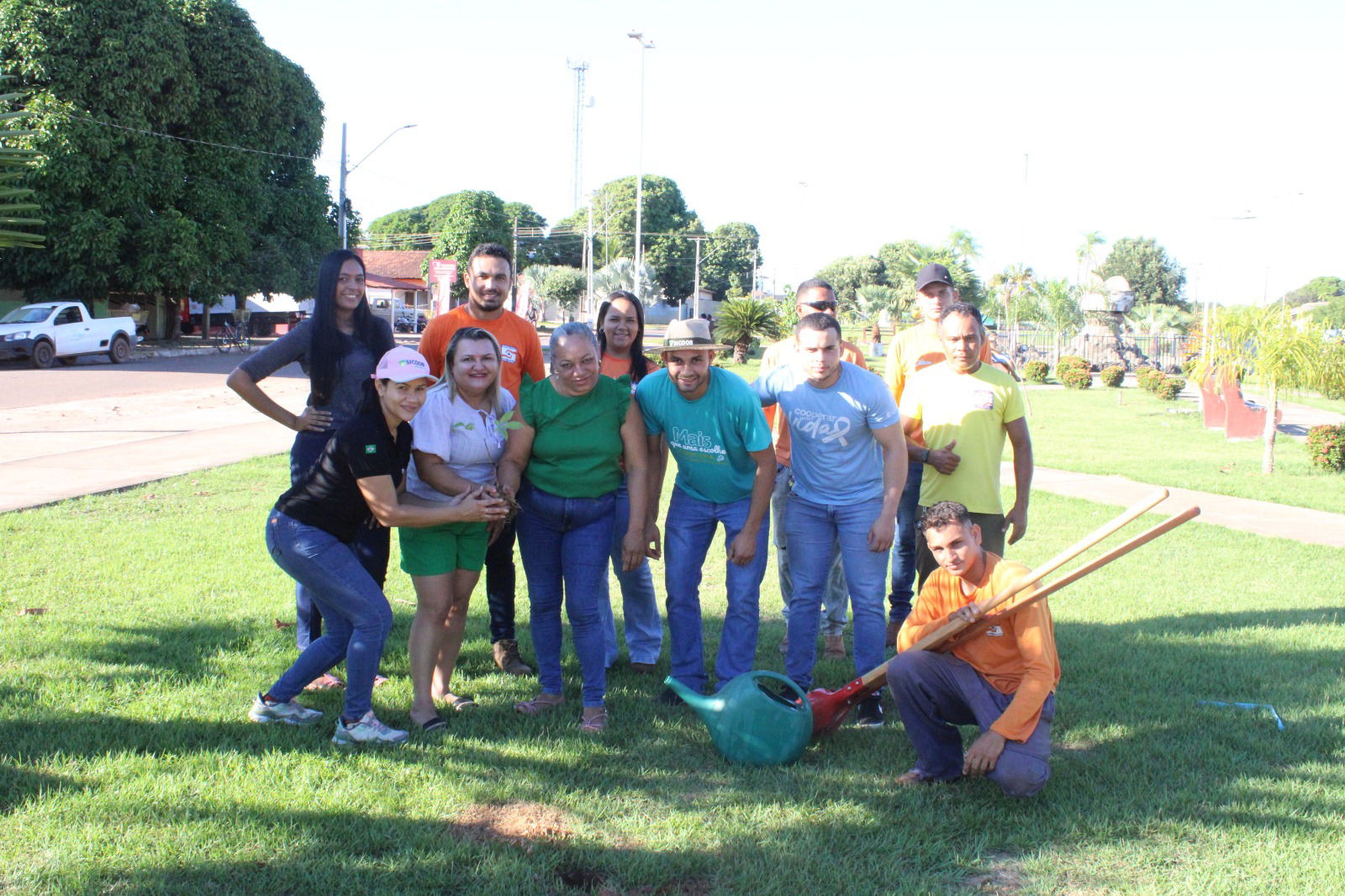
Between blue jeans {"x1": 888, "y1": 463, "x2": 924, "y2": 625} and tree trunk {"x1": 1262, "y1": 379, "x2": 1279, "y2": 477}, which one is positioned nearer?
blue jeans {"x1": 888, "y1": 463, "x2": 924, "y2": 625}

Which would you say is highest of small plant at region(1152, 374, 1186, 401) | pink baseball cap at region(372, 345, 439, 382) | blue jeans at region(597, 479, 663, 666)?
pink baseball cap at region(372, 345, 439, 382)

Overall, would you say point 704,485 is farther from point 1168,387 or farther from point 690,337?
point 1168,387

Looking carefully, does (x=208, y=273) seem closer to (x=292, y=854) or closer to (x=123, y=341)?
(x=123, y=341)

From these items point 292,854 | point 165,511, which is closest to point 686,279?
point 165,511

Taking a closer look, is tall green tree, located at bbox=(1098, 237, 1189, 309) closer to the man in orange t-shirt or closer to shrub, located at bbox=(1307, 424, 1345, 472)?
shrub, located at bbox=(1307, 424, 1345, 472)

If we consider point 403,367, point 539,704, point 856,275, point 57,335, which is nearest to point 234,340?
point 57,335

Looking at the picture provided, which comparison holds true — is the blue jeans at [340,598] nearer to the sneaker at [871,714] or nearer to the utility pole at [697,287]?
the sneaker at [871,714]

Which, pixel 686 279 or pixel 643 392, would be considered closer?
pixel 643 392

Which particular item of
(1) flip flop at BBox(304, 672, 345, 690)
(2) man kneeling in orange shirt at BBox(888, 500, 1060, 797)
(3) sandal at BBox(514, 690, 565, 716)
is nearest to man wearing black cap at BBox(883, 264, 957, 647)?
(2) man kneeling in orange shirt at BBox(888, 500, 1060, 797)

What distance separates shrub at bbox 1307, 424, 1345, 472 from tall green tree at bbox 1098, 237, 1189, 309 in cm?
7601

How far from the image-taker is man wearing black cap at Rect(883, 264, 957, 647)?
5.62 m

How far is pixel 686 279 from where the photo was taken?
92000 millimetres

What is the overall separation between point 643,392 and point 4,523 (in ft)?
20.2

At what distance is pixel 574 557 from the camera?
14.9 ft
